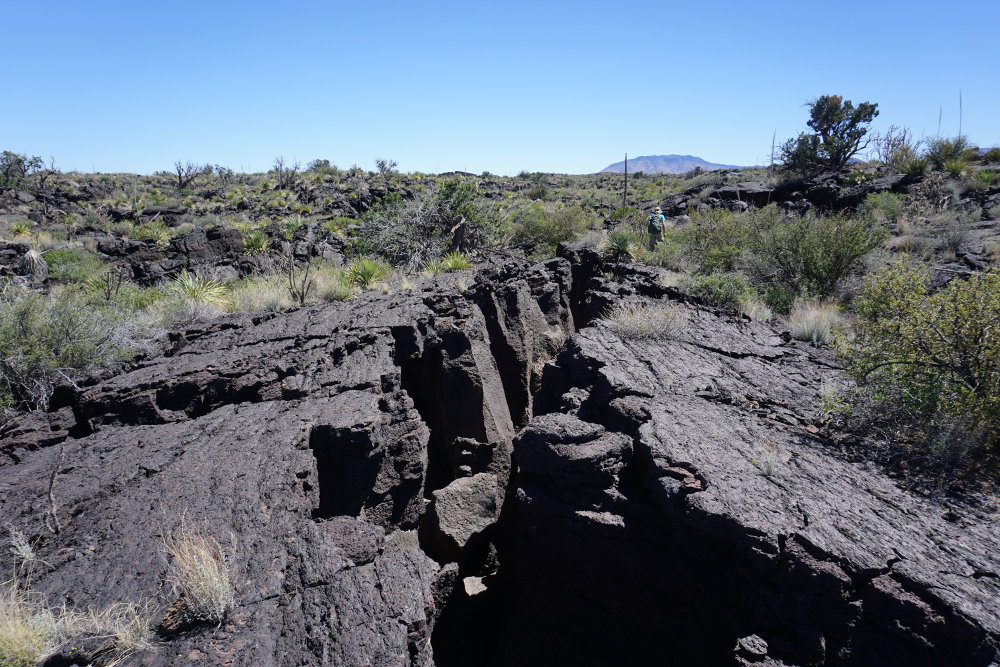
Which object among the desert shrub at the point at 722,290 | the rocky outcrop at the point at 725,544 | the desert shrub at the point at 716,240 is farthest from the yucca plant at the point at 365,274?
the desert shrub at the point at 716,240

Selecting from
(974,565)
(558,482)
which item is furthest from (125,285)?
(974,565)

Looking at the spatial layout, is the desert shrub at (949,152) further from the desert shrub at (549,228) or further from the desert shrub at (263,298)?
the desert shrub at (263,298)

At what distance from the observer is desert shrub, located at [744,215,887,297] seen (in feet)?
33.6

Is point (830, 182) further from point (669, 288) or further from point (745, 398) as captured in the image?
point (745, 398)

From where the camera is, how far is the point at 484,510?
5418 mm

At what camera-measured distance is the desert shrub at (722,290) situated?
Answer: 8.86 meters

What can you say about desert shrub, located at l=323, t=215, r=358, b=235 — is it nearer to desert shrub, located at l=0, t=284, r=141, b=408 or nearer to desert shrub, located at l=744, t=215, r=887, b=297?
desert shrub, located at l=0, t=284, r=141, b=408

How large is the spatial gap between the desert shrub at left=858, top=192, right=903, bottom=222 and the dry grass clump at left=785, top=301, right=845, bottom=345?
26.3ft

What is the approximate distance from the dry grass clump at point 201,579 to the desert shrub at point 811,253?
33.6 feet

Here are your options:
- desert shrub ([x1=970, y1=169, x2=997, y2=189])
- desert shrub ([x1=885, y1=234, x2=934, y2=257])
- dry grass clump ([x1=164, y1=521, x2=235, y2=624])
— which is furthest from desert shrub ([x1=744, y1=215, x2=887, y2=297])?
dry grass clump ([x1=164, y1=521, x2=235, y2=624])

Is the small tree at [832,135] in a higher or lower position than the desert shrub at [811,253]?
higher

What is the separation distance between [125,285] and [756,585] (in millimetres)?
12180

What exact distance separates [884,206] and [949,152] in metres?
7.62

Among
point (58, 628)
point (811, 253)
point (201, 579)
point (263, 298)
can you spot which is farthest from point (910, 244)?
point (58, 628)
